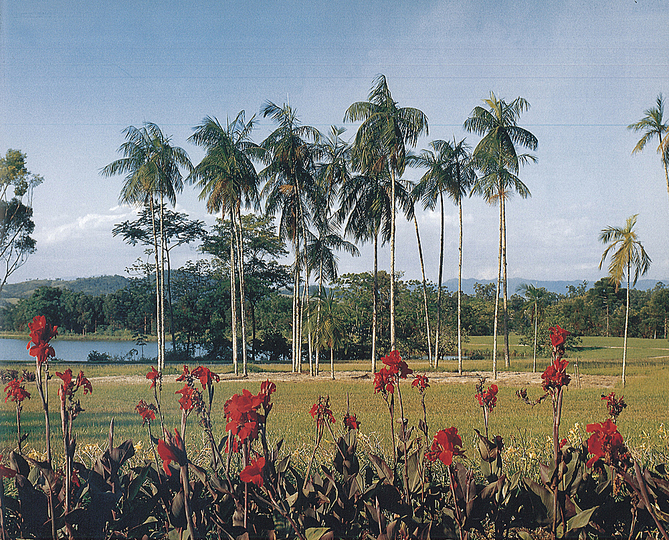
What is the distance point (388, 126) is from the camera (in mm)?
6402

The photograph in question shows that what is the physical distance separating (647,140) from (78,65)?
472cm

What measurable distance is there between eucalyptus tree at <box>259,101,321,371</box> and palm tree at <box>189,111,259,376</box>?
0.43 m

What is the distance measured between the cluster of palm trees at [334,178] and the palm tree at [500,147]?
1cm

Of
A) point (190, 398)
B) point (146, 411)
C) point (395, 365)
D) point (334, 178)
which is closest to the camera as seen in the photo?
point (190, 398)

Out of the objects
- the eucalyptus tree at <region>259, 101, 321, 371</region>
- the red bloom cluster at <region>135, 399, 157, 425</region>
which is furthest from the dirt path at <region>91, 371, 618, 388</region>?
the red bloom cluster at <region>135, 399, 157, 425</region>

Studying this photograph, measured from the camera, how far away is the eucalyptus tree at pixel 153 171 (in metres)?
4.02

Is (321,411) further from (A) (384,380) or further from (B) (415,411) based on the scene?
(B) (415,411)

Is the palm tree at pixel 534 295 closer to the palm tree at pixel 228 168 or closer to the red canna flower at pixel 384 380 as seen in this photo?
the palm tree at pixel 228 168

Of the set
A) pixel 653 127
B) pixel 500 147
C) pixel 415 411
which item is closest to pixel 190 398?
pixel 415 411

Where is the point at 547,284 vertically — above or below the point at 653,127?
below

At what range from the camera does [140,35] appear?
2.52m

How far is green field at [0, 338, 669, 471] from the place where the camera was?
8.68 feet

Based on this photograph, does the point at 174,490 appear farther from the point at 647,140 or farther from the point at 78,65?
the point at 647,140

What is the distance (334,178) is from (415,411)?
460 centimetres
